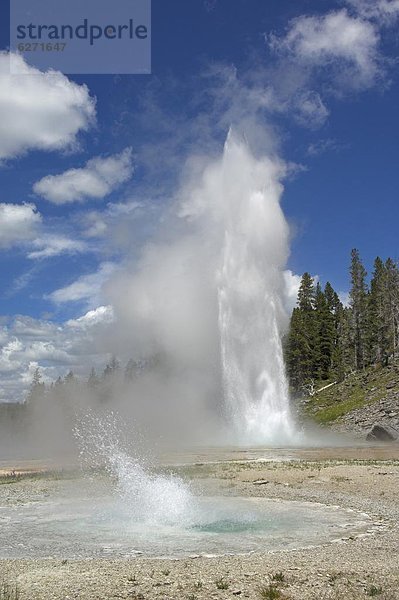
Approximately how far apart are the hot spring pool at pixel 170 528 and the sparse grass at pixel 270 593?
3.84m

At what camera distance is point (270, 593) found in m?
11.6

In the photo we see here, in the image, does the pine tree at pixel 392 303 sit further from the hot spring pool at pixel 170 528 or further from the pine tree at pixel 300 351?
the hot spring pool at pixel 170 528

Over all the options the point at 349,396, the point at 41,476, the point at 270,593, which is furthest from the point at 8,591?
the point at 349,396

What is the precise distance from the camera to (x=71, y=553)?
15906 millimetres

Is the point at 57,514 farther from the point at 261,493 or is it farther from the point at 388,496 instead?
the point at 388,496

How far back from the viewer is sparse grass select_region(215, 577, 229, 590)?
12062 millimetres

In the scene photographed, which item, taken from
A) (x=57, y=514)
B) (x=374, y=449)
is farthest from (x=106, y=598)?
(x=374, y=449)

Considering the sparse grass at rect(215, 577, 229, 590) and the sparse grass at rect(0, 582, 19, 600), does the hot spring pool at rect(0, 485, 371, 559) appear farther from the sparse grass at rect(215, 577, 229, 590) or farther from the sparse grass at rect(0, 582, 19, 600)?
the sparse grass at rect(0, 582, 19, 600)

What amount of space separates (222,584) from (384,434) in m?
47.9

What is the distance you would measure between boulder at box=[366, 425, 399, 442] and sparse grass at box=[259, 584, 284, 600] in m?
47.0

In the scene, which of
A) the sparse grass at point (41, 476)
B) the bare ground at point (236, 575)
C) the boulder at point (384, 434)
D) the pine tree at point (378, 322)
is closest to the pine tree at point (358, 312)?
the pine tree at point (378, 322)

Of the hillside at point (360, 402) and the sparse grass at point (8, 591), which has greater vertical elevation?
the hillside at point (360, 402)

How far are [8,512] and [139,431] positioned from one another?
155 ft

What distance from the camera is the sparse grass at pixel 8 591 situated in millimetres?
11258
